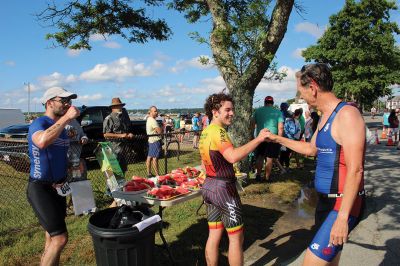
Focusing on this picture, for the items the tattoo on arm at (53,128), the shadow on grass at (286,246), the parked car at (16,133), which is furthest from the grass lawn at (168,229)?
the parked car at (16,133)

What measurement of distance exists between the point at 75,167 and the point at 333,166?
161 inches

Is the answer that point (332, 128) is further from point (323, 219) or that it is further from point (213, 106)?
point (213, 106)

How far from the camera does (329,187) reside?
2.64m

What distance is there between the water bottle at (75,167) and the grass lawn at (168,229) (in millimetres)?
853

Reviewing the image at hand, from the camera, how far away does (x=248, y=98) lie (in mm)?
8203

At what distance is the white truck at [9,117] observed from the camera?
75.6ft

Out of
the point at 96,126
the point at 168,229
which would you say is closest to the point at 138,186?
the point at 168,229

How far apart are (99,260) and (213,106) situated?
70.0 inches

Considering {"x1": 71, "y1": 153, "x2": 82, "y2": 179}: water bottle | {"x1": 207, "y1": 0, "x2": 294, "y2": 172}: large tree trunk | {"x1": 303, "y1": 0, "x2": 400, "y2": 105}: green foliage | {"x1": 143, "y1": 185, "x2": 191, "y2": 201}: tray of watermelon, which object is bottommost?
{"x1": 143, "y1": 185, "x2": 191, "y2": 201}: tray of watermelon

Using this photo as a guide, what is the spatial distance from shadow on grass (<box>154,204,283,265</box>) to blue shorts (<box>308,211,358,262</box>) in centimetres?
193

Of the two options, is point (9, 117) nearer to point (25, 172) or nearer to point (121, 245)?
point (25, 172)

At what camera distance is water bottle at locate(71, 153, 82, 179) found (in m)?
5.26

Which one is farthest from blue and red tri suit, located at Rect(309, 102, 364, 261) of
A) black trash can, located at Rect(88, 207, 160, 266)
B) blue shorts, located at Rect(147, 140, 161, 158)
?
blue shorts, located at Rect(147, 140, 161, 158)

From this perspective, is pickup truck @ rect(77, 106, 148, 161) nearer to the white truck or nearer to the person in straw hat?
the person in straw hat
